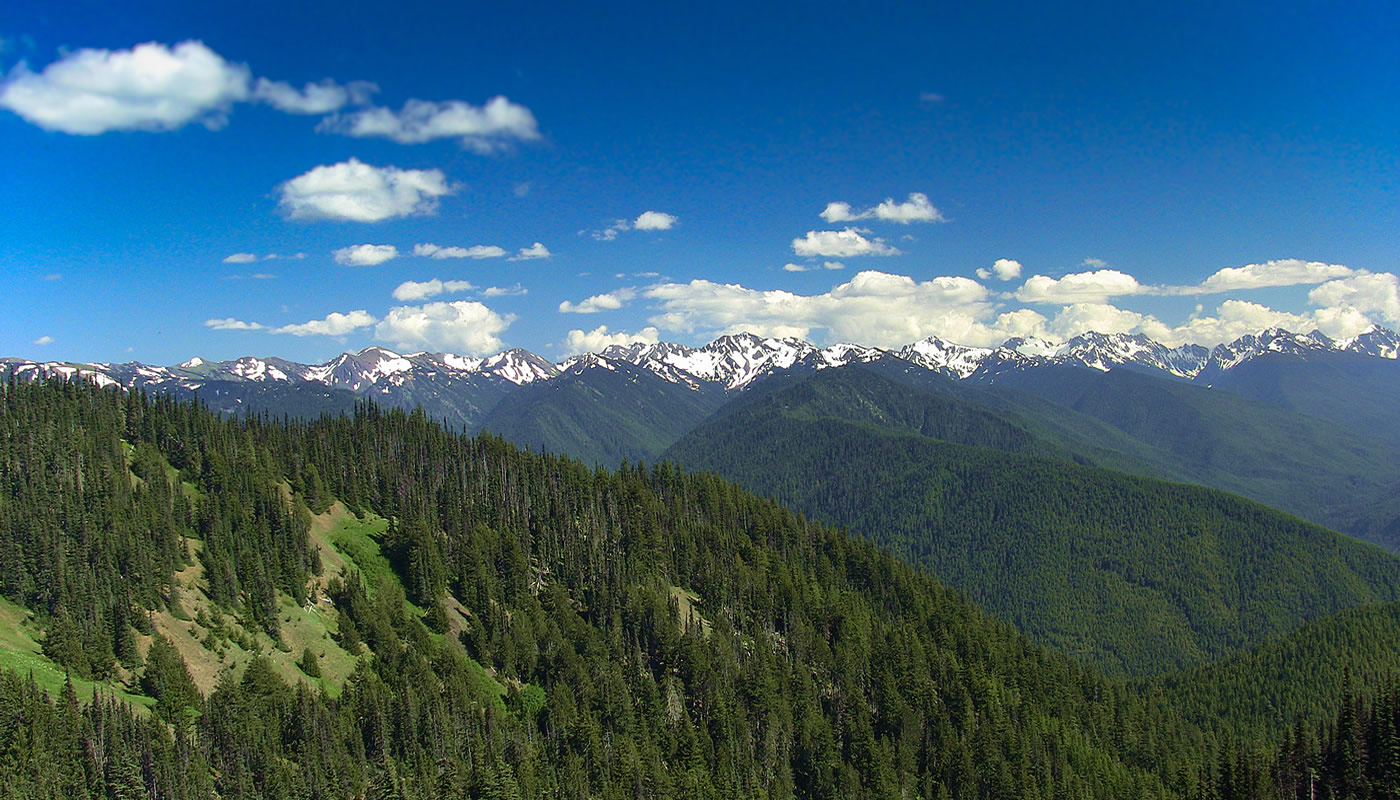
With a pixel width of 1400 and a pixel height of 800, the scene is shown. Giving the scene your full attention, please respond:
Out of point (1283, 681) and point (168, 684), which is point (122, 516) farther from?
point (1283, 681)

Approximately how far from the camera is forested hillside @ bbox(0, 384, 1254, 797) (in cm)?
8531

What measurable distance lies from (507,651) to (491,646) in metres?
3.06

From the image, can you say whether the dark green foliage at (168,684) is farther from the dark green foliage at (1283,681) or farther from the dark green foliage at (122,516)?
the dark green foliage at (1283,681)

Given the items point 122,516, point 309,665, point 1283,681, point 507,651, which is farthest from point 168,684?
point 1283,681

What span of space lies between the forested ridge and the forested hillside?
0.48 meters

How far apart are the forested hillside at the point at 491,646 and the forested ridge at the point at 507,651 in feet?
1.56

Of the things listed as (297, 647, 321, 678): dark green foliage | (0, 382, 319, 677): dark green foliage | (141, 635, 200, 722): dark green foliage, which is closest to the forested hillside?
(141, 635, 200, 722): dark green foliage

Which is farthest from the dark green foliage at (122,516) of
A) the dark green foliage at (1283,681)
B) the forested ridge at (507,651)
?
the dark green foliage at (1283,681)

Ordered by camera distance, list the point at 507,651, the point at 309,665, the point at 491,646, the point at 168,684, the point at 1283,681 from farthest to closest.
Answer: the point at 1283,681 < the point at 491,646 < the point at 507,651 < the point at 309,665 < the point at 168,684

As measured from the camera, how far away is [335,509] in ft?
480

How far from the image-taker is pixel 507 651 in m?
121

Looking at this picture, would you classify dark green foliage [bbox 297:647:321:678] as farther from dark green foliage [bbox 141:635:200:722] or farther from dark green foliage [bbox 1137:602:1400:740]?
dark green foliage [bbox 1137:602:1400:740]

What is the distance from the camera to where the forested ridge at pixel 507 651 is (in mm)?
85500

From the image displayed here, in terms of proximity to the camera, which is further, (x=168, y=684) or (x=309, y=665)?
(x=309, y=665)
